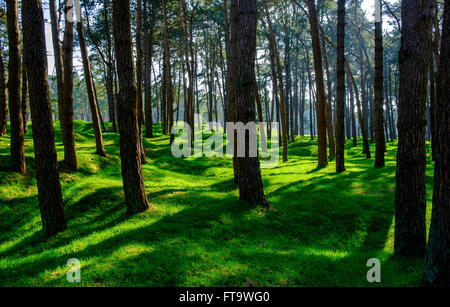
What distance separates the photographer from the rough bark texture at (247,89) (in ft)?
26.6

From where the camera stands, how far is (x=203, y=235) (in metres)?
6.59

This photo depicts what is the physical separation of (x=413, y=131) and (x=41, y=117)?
769 centimetres

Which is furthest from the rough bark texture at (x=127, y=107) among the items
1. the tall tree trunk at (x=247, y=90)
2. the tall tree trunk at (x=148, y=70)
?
the tall tree trunk at (x=148, y=70)

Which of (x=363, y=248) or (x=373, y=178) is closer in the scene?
(x=363, y=248)

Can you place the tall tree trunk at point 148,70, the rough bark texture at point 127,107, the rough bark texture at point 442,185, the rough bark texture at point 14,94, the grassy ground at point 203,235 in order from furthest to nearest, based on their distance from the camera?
the tall tree trunk at point 148,70
the rough bark texture at point 14,94
the rough bark texture at point 127,107
the grassy ground at point 203,235
the rough bark texture at point 442,185

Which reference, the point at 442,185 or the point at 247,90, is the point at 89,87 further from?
the point at 442,185

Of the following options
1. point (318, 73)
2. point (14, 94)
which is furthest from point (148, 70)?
point (14, 94)

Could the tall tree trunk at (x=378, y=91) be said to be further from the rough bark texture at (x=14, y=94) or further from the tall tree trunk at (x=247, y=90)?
the rough bark texture at (x=14, y=94)

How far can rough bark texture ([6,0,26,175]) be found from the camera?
943 centimetres
